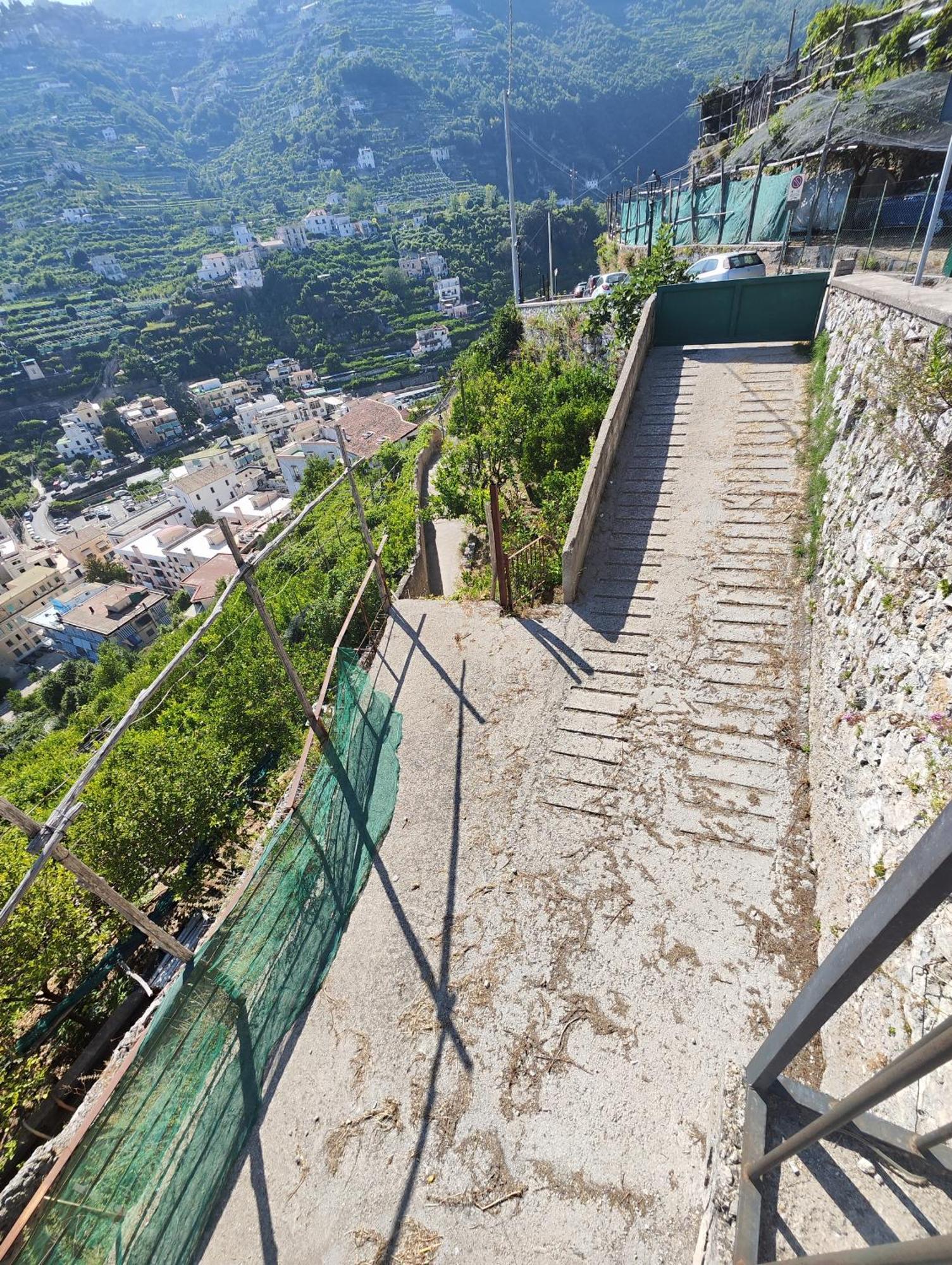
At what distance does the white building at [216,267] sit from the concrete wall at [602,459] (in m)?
131

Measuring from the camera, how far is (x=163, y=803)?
24.4 ft

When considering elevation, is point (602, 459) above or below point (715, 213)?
below

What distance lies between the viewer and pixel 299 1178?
405cm

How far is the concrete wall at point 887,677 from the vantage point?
3.41m

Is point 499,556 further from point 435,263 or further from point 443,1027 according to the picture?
point 435,263

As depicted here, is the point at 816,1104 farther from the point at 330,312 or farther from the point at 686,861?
the point at 330,312

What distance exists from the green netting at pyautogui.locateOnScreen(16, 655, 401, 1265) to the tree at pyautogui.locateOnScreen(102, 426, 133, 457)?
9818 cm

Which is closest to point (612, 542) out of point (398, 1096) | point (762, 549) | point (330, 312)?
point (762, 549)

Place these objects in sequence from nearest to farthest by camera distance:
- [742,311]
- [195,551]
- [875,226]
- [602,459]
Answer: [602,459]
[742,311]
[875,226]
[195,551]

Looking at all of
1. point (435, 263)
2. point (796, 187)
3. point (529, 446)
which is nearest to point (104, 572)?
point (529, 446)

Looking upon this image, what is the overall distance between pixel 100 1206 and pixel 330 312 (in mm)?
117483

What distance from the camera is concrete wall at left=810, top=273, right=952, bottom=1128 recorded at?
3.41m

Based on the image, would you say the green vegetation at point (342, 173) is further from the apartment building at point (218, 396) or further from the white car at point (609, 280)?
the white car at point (609, 280)

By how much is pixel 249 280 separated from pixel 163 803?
12517 cm
